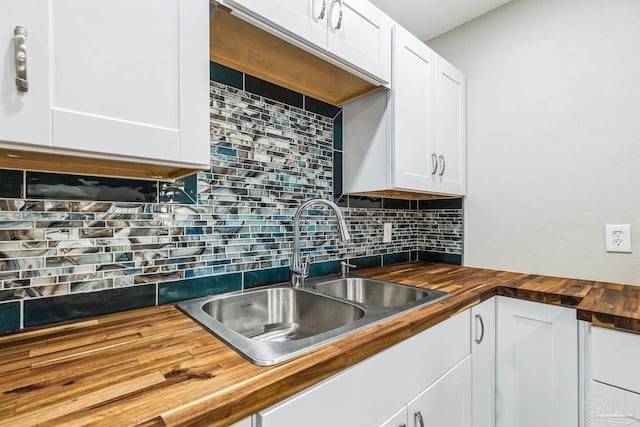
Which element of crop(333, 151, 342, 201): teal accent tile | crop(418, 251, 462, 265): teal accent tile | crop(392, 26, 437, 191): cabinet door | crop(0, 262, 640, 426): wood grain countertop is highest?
crop(392, 26, 437, 191): cabinet door

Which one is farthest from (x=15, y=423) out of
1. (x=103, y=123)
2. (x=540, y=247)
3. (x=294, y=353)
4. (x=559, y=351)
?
(x=540, y=247)

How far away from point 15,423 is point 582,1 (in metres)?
Result: 2.41

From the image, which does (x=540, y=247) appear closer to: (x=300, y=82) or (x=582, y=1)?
(x=582, y=1)

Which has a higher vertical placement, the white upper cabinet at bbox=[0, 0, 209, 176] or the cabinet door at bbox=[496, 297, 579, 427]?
the white upper cabinet at bbox=[0, 0, 209, 176]

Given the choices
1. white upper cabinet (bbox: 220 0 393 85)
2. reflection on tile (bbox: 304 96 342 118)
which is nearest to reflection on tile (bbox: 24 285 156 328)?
white upper cabinet (bbox: 220 0 393 85)

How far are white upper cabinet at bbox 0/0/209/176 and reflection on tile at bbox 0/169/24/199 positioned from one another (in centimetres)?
32

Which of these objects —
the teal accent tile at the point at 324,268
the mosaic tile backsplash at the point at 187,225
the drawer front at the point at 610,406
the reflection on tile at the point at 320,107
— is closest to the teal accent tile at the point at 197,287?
the mosaic tile backsplash at the point at 187,225

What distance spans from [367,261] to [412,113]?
32.1 inches

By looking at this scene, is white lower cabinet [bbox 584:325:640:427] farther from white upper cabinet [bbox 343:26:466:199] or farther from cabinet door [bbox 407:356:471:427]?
white upper cabinet [bbox 343:26:466:199]

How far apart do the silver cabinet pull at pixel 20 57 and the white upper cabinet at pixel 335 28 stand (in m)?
0.50

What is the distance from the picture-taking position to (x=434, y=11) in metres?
1.79

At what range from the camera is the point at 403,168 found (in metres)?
1.47

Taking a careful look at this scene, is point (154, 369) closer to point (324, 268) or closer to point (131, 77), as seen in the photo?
point (131, 77)

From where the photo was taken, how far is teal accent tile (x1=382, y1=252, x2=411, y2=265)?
1927 mm
